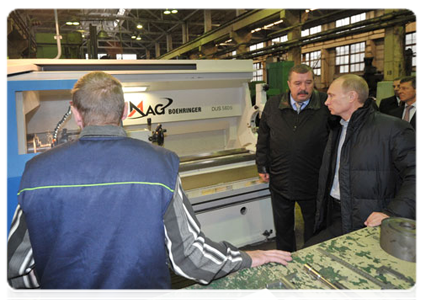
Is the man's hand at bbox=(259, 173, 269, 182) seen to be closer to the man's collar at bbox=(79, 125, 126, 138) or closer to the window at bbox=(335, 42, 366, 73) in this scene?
the man's collar at bbox=(79, 125, 126, 138)

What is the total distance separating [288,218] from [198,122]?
114 cm

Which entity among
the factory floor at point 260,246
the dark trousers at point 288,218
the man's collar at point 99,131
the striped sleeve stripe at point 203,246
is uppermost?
the man's collar at point 99,131

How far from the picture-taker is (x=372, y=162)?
5.17 ft

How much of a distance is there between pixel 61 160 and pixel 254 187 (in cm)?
180

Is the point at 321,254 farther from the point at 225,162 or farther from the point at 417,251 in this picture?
the point at 225,162

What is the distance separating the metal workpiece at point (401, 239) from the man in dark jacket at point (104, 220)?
0.49 metres

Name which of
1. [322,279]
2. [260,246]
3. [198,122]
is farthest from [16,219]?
[260,246]

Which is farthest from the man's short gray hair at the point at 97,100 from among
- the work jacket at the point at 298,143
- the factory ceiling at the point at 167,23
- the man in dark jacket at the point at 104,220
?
the factory ceiling at the point at 167,23

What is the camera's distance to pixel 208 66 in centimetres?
255

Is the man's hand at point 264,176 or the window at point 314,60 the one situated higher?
the window at point 314,60

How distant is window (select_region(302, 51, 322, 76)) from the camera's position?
13806 millimetres

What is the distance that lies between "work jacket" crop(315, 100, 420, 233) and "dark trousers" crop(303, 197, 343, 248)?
10 cm

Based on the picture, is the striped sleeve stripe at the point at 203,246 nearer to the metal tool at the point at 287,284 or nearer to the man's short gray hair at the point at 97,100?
the metal tool at the point at 287,284

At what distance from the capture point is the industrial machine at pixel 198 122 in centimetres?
225
